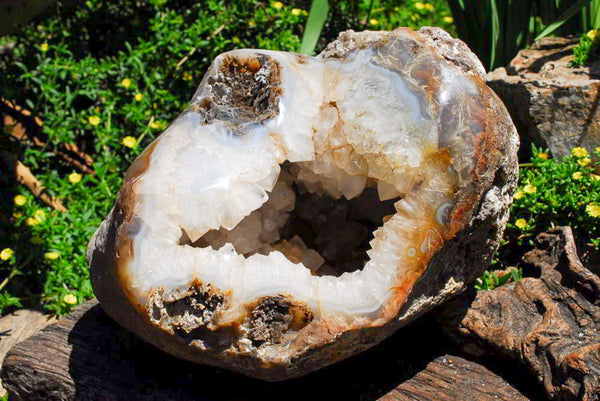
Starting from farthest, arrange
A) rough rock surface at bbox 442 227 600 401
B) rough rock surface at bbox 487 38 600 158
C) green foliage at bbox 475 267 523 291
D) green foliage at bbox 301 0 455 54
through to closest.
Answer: green foliage at bbox 301 0 455 54, rough rock surface at bbox 487 38 600 158, green foliage at bbox 475 267 523 291, rough rock surface at bbox 442 227 600 401

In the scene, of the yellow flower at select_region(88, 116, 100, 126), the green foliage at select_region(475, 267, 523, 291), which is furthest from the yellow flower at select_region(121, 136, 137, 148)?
the green foliage at select_region(475, 267, 523, 291)

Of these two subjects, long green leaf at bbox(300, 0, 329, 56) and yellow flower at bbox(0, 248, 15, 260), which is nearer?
yellow flower at bbox(0, 248, 15, 260)

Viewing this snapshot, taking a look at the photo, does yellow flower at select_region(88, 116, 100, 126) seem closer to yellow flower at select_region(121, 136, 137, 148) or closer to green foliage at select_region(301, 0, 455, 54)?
yellow flower at select_region(121, 136, 137, 148)

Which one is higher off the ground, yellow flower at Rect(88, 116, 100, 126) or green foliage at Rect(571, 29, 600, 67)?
green foliage at Rect(571, 29, 600, 67)

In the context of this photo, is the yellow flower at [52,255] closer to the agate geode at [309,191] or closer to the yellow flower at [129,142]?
the yellow flower at [129,142]

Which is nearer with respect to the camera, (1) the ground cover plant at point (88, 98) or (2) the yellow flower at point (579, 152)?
(2) the yellow flower at point (579, 152)

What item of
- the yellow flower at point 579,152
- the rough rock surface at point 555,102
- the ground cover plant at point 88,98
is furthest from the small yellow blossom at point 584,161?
the ground cover plant at point 88,98
